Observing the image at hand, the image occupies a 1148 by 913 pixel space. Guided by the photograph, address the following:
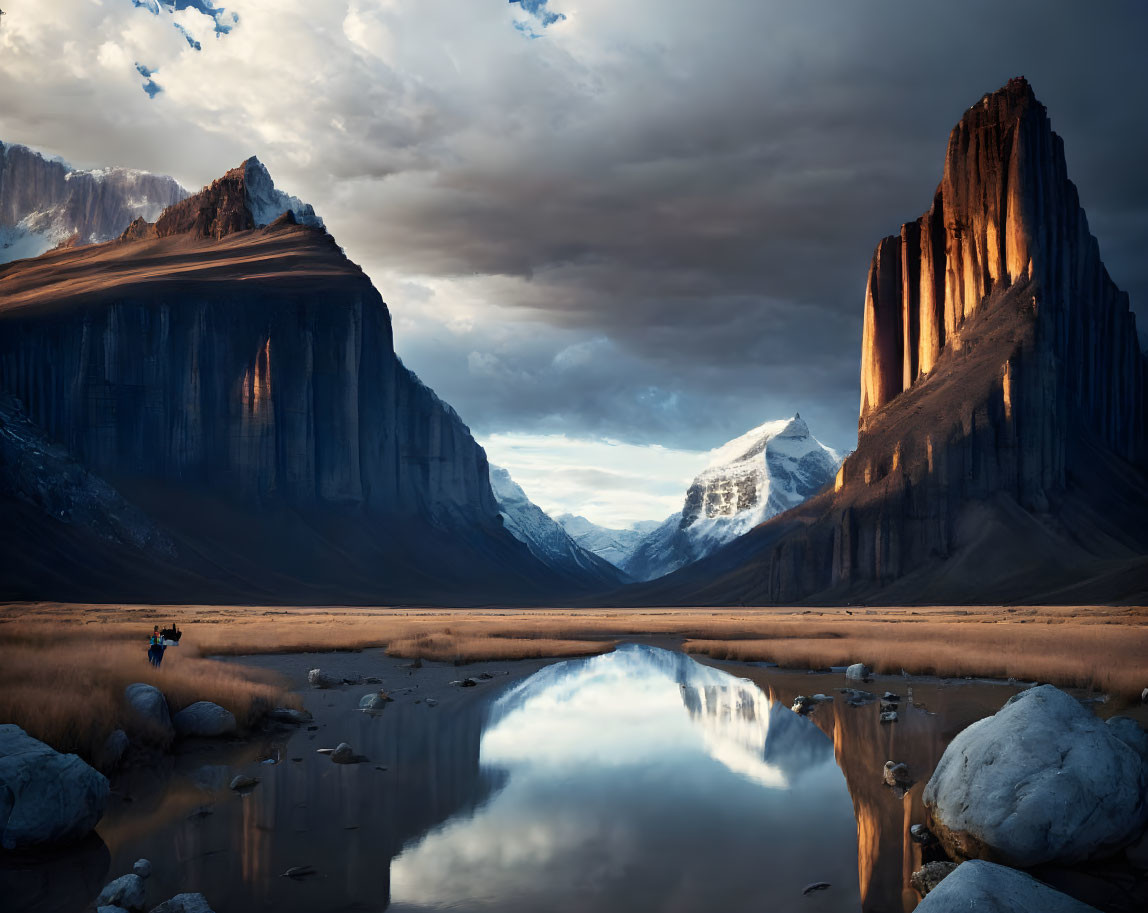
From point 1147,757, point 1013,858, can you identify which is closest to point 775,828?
point 1013,858

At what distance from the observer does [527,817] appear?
17.4m

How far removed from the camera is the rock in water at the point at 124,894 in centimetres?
1203

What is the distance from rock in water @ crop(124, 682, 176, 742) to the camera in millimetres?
21031

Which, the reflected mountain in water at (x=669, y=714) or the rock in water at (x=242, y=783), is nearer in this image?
the rock in water at (x=242, y=783)

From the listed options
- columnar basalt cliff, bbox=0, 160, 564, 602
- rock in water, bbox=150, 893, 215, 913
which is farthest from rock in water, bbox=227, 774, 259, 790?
columnar basalt cliff, bbox=0, 160, 564, 602

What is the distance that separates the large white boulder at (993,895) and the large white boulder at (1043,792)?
8.31 ft

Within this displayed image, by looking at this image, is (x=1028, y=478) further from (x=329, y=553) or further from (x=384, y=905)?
(x=384, y=905)

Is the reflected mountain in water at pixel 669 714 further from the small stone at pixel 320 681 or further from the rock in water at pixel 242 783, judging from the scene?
the small stone at pixel 320 681

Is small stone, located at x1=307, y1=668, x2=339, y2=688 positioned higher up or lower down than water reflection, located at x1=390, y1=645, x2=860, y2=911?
higher up

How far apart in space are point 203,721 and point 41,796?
8.44 m

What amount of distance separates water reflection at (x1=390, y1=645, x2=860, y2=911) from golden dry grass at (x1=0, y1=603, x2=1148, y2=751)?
7.85 metres

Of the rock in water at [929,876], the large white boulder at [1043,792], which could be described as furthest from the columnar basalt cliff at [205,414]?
the rock in water at [929,876]

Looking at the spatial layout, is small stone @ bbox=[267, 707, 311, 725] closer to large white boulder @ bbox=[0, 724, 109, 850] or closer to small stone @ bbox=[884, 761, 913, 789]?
large white boulder @ bbox=[0, 724, 109, 850]

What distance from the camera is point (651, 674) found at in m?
43.5
